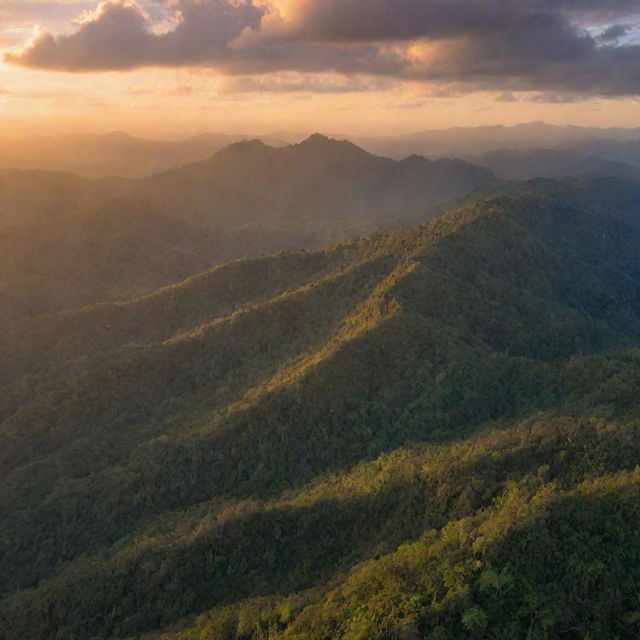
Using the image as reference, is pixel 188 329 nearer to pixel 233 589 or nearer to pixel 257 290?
pixel 257 290

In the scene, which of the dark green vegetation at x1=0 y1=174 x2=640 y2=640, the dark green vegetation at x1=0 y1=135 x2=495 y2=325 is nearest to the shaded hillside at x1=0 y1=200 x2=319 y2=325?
the dark green vegetation at x1=0 y1=135 x2=495 y2=325

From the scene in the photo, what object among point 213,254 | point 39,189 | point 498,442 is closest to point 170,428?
point 498,442

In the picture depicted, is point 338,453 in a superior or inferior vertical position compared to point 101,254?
superior

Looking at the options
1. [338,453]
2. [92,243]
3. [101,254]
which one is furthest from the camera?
[92,243]

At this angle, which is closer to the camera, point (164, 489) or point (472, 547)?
point (472, 547)

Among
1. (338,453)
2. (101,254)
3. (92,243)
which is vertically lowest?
(101,254)

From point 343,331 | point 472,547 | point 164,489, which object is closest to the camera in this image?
point 472,547

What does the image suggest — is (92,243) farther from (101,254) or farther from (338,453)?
(338,453)

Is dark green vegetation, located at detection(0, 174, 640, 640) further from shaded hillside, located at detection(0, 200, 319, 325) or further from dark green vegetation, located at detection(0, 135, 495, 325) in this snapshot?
dark green vegetation, located at detection(0, 135, 495, 325)

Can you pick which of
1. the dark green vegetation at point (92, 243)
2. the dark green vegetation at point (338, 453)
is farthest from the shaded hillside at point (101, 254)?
the dark green vegetation at point (338, 453)

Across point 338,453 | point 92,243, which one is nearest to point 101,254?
point 92,243
